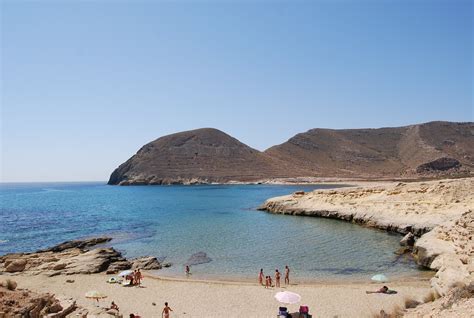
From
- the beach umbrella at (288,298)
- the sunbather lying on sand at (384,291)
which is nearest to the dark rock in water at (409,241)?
the sunbather lying on sand at (384,291)

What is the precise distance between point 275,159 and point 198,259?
521 feet

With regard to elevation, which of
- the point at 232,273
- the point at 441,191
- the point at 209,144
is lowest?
the point at 232,273

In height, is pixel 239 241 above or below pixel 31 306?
below

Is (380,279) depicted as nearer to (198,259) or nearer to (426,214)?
(198,259)

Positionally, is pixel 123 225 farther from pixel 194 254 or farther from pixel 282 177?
pixel 282 177

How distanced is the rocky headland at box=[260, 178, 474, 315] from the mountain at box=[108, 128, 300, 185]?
106 m

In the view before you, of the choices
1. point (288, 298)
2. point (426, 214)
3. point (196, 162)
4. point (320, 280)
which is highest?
point (196, 162)

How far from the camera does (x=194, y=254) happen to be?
30.0 m

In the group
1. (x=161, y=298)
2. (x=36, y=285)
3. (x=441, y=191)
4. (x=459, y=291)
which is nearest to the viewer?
(x=459, y=291)

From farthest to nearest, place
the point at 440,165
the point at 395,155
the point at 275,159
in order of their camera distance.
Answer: the point at 395,155 → the point at 275,159 → the point at 440,165

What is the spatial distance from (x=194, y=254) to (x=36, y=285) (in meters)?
11.7

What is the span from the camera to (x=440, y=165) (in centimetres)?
14500

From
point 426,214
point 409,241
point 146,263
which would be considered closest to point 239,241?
point 146,263

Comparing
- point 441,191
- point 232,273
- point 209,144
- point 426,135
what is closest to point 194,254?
point 232,273
